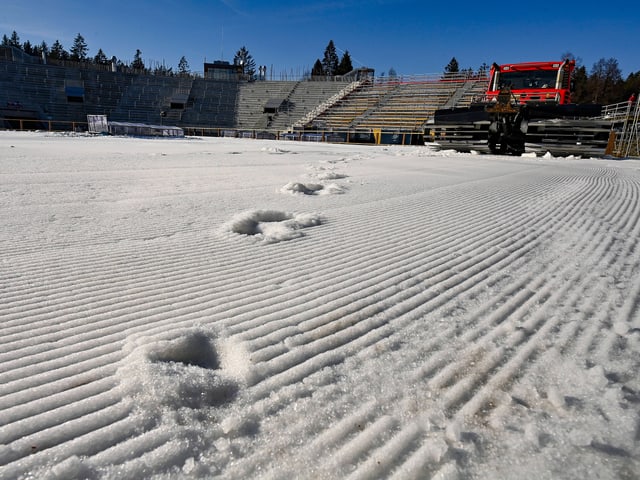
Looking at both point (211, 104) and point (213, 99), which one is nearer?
point (211, 104)

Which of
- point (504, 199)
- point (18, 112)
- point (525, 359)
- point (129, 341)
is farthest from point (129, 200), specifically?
point (18, 112)

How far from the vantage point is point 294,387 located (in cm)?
106

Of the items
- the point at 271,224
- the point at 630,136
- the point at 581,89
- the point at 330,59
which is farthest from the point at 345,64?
the point at 271,224

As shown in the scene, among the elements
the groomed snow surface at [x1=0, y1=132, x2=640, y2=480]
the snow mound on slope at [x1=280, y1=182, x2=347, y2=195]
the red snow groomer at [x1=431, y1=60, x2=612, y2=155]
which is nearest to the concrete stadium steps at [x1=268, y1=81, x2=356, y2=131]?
the red snow groomer at [x1=431, y1=60, x2=612, y2=155]

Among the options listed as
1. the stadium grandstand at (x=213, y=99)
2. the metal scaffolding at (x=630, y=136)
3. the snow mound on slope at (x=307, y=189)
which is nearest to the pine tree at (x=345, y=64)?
the stadium grandstand at (x=213, y=99)

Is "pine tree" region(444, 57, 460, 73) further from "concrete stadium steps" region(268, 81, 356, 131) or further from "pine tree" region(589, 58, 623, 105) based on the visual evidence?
"concrete stadium steps" region(268, 81, 356, 131)

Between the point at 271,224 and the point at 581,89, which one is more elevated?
the point at 581,89

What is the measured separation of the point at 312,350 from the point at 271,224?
1547mm

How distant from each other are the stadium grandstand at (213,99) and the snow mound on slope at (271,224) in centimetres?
2172

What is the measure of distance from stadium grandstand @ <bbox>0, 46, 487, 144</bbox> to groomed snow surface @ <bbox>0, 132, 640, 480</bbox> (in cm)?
2250

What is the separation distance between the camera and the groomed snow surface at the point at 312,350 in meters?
0.86

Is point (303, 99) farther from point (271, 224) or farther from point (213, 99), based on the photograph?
point (271, 224)

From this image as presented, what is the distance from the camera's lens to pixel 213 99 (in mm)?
33406

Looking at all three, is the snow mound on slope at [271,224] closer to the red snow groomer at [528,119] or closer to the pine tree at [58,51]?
the red snow groomer at [528,119]
